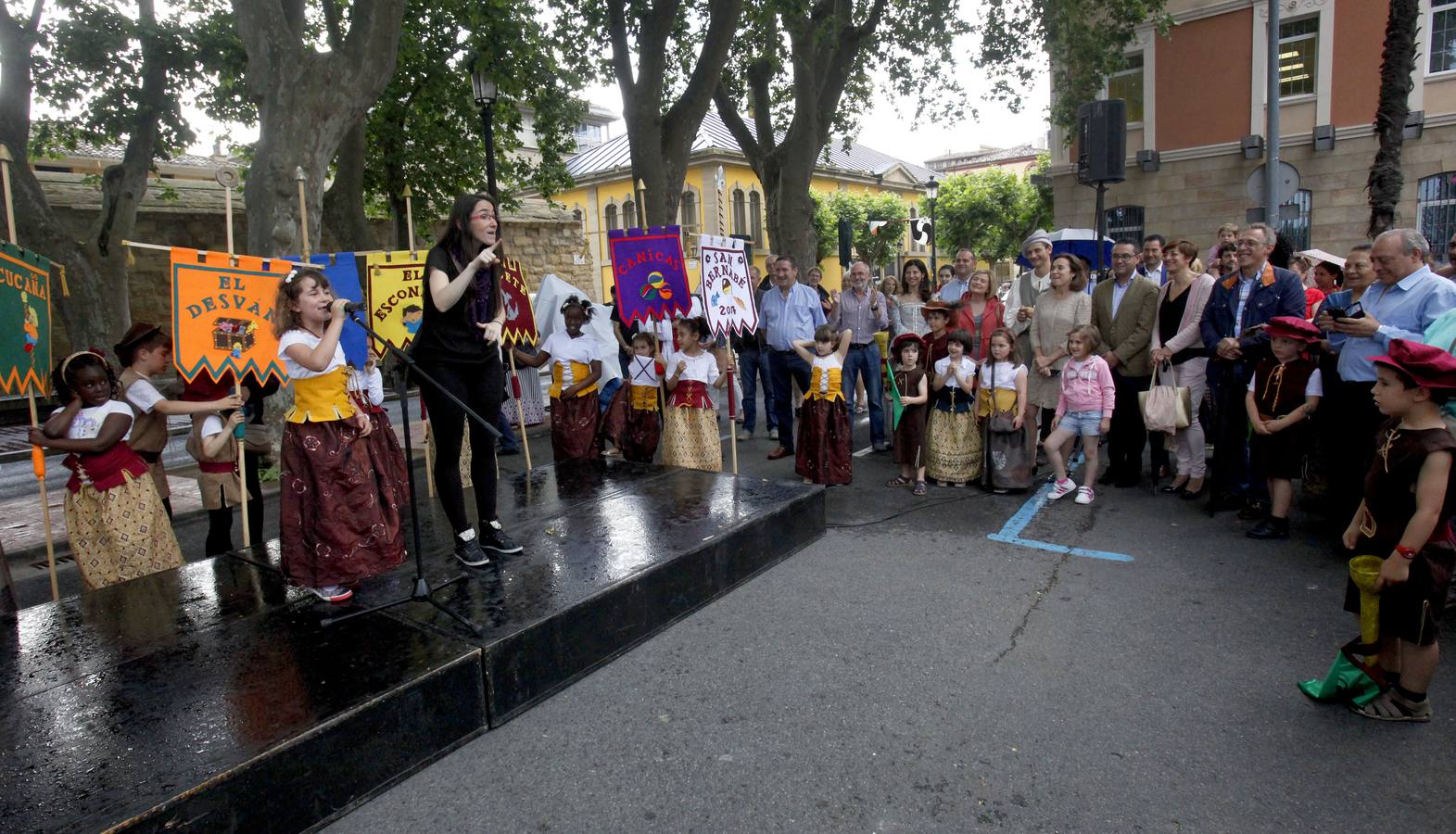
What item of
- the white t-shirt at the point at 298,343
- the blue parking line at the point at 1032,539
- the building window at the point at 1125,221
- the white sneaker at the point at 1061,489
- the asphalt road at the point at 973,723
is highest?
the building window at the point at 1125,221

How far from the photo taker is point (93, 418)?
437cm

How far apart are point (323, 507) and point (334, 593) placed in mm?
460

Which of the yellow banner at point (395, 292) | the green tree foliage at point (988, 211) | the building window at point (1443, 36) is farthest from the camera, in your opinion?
the green tree foliage at point (988, 211)

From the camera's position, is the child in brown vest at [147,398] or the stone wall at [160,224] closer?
the child in brown vest at [147,398]

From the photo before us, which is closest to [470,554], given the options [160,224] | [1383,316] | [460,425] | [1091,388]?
[460,425]

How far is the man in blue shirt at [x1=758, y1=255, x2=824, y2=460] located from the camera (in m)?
8.49

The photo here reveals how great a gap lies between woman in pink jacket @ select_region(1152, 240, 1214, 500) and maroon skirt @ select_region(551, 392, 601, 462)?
14.9ft

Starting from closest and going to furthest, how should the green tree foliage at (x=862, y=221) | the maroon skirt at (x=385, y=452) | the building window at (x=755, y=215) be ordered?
the maroon skirt at (x=385, y=452), the building window at (x=755, y=215), the green tree foliage at (x=862, y=221)

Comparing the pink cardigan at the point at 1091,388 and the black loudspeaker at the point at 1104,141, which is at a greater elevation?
the black loudspeaker at the point at 1104,141

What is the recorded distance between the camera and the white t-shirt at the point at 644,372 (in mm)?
7020

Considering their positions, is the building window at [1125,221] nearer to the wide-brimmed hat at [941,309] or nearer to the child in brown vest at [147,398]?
the wide-brimmed hat at [941,309]

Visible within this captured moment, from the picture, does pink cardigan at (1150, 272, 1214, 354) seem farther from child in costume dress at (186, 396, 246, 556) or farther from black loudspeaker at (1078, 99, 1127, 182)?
child in costume dress at (186, 396, 246, 556)

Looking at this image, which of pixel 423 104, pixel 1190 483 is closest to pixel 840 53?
pixel 423 104

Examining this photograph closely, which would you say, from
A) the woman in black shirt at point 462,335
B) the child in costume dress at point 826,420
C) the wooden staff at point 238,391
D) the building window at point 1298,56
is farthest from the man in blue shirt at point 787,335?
the building window at point 1298,56
